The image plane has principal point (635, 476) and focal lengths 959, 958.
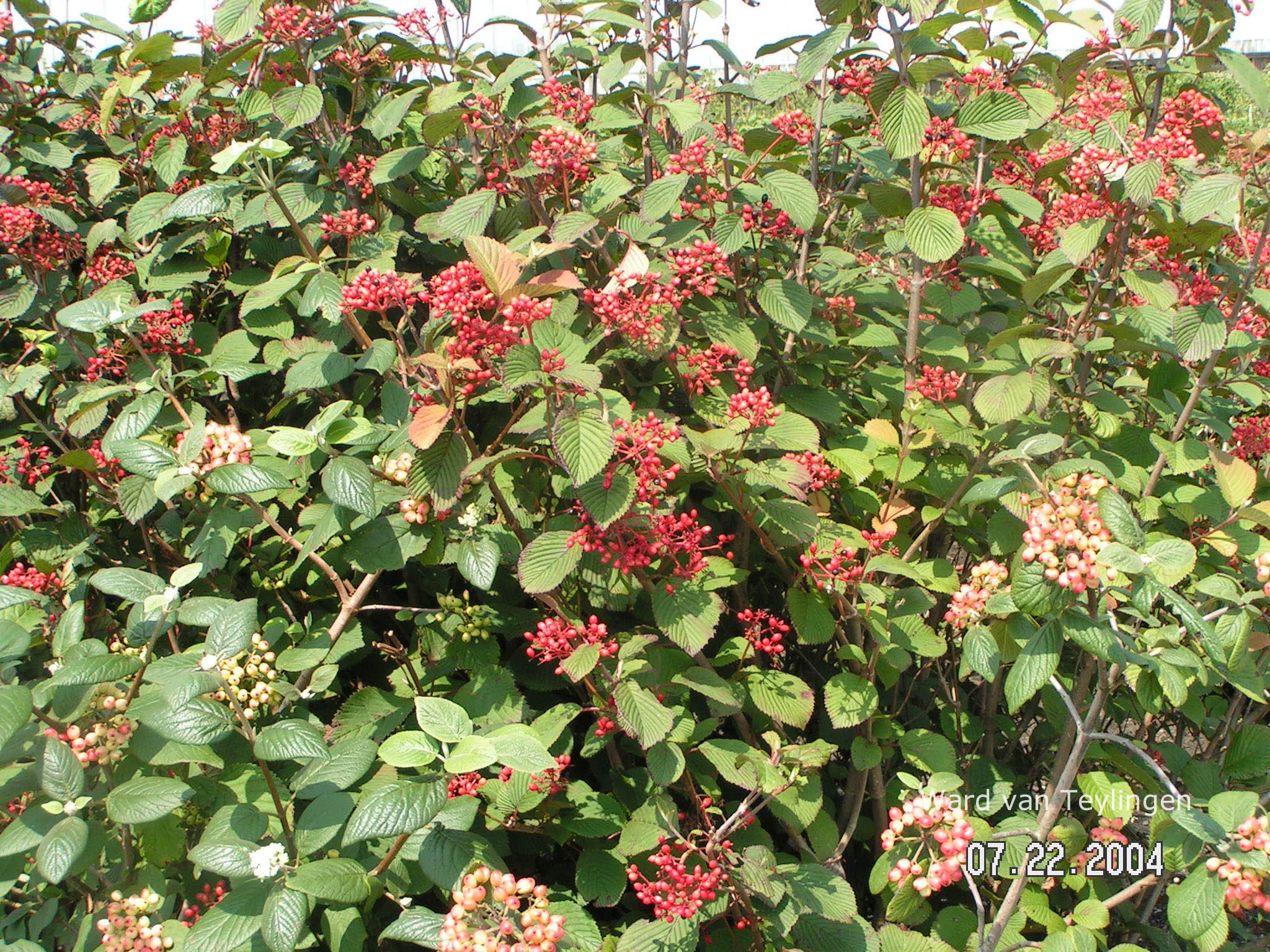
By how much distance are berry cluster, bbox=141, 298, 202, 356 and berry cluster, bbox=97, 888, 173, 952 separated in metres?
1.34

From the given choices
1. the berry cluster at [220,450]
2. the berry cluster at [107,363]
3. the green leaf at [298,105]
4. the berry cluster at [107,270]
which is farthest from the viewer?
the berry cluster at [107,270]

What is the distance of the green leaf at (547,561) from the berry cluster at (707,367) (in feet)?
1.61

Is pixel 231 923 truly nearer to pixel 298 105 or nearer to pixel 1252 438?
pixel 298 105

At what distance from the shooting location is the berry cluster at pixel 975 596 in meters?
1.73

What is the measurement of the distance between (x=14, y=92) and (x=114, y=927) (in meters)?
2.50

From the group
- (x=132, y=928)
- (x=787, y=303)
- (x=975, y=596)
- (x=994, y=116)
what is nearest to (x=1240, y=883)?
(x=975, y=596)

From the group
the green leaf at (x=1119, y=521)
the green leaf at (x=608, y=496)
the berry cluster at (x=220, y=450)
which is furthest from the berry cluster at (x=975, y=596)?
the berry cluster at (x=220, y=450)

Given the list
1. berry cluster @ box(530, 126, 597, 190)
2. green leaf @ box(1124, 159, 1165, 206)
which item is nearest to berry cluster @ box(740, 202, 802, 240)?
berry cluster @ box(530, 126, 597, 190)

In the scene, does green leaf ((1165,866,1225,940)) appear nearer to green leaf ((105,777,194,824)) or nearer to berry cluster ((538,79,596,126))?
green leaf ((105,777,194,824))

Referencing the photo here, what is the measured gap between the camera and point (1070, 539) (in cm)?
141

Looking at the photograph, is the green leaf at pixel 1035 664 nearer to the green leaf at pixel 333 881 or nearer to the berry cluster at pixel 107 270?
the green leaf at pixel 333 881

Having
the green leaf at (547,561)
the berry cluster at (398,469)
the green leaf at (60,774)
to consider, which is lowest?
the green leaf at (60,774)

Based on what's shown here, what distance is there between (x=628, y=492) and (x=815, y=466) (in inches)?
21.9

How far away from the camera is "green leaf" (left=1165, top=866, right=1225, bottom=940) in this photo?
1.53 m
